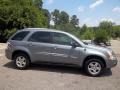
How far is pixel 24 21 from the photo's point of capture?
1085 inches

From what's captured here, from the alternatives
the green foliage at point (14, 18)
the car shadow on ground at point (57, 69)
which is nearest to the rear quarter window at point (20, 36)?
the car shadow on ground at point (57, 69)

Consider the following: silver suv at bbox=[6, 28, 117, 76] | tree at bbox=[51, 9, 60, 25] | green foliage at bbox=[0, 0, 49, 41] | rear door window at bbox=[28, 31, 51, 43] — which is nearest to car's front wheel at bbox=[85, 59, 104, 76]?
silver suv at bbox=[6, 28, 117, 76]

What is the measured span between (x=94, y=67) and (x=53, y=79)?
1909mm

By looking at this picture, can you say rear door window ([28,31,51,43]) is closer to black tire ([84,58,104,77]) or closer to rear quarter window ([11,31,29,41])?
rear quarter window ([11,31,29,41])

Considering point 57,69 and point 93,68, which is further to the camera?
point 57,69

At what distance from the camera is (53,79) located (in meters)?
10.1

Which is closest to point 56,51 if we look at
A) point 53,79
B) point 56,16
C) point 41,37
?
point 41,37

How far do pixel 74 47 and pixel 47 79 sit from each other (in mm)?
1887

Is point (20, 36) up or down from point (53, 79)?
up

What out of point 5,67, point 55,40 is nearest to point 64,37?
point 55,40

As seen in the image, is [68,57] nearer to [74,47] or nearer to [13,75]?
[74,47]

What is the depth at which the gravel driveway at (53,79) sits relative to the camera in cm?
900

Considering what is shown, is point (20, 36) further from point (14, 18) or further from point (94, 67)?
point (14, 18)

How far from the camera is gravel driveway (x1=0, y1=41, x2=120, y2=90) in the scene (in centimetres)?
900
